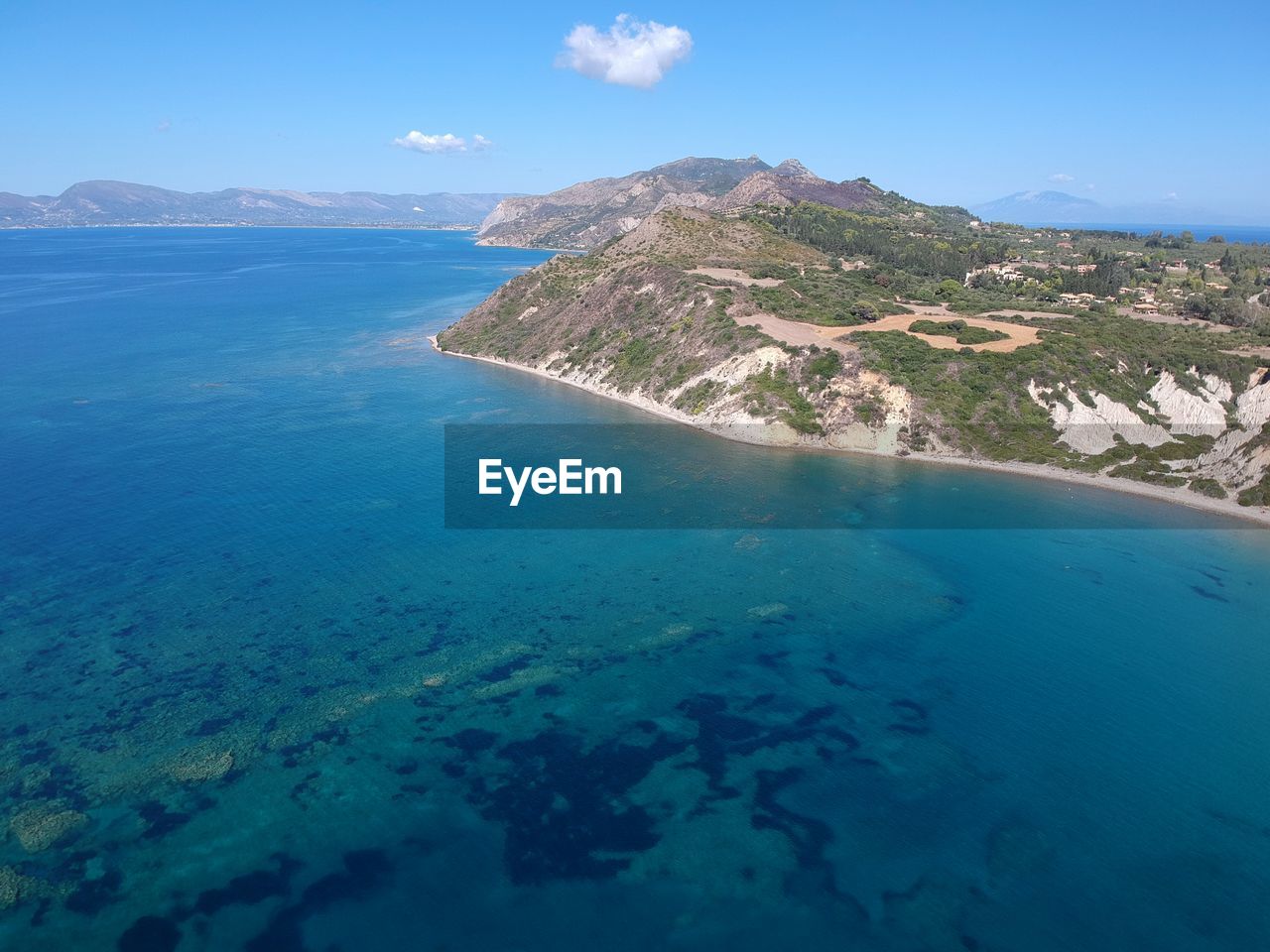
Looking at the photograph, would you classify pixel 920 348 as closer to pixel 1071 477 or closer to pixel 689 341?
pixel 1071 477

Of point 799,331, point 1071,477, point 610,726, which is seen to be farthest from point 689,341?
point 610,726

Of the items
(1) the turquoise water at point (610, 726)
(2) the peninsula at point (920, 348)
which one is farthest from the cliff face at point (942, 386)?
(1) the turquoise water at point (610, 726)

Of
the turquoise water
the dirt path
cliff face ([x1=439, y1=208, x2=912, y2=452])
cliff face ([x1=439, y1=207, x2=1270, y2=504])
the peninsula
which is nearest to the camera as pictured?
the turquoise water

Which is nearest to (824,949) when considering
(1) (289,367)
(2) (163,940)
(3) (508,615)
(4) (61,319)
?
(2) (163,940)

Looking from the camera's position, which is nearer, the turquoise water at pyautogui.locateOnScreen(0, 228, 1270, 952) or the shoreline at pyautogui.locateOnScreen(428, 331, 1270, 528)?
the turquoise water at pyautogui.locateOnScreen(0, 228, 1270, 952)

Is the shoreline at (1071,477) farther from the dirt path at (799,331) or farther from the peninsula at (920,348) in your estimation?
the dirt path at (799,331)

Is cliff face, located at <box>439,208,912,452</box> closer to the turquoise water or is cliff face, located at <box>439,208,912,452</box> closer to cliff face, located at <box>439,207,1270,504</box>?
cliff face, located at <box>439,207,1270,504</box>

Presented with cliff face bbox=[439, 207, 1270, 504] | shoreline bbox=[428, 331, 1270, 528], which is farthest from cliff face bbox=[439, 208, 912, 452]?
shoreline bbox=[428, 331, 1270, 528]

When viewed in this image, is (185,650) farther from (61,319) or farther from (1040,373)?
(61,319)
